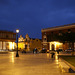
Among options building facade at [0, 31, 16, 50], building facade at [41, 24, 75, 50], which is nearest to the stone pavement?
building facade at [41, 24, 75, 50]

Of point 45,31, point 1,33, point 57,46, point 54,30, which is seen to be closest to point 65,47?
point 57,46

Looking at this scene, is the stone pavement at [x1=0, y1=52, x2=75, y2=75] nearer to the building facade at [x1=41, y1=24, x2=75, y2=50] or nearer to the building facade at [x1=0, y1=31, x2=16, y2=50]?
the building facade at [x1=41, y1=24, x2=75, y2=50]

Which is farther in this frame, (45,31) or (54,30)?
(45,31)

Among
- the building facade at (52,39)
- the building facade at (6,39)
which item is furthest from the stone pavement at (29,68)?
the building facade at (6,39)

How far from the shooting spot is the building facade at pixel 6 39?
64188 millimetres

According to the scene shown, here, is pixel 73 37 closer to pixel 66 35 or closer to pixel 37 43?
pixel 66 35

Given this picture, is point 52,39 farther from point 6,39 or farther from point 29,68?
point 29,68

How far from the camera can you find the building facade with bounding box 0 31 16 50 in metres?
64.2

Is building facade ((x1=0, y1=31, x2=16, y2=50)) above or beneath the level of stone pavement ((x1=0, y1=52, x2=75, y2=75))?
above

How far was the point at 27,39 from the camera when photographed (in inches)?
3073

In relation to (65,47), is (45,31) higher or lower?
higher

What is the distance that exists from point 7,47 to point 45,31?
60.2 feet

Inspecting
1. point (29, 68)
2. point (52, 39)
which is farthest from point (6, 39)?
point (29, 68)

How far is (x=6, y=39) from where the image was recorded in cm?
6569
